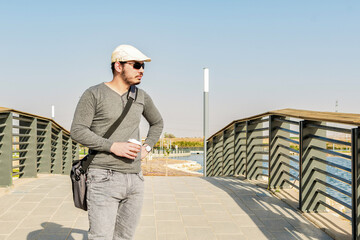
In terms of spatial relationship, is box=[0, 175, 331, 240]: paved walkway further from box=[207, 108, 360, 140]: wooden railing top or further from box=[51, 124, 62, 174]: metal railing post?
box=[51, 124, 62, 174]: metal railing post

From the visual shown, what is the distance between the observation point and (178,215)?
15.6 feet

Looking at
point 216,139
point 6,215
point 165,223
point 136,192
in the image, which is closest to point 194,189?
point 165,223

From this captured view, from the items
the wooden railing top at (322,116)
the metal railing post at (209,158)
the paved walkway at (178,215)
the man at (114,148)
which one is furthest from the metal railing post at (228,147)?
the man at (114,148)

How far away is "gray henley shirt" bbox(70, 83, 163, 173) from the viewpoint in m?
2.18

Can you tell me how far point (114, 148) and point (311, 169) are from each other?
132 inches

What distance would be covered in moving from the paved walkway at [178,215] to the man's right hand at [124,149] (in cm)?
202

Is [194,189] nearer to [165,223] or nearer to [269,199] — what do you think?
[269,199]

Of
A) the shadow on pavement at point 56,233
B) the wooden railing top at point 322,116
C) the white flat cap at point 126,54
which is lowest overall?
the shadow on pavement at point 56,233

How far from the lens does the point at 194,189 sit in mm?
6430

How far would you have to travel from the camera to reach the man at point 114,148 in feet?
7.19

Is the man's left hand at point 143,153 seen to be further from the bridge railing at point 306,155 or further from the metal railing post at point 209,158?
the metal railing post at point 209,158

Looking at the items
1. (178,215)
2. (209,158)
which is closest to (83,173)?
(178,215)

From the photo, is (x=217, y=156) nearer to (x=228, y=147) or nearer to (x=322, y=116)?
(x=228, y=147)

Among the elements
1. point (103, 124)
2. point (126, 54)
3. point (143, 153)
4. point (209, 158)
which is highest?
point (126, 54)
